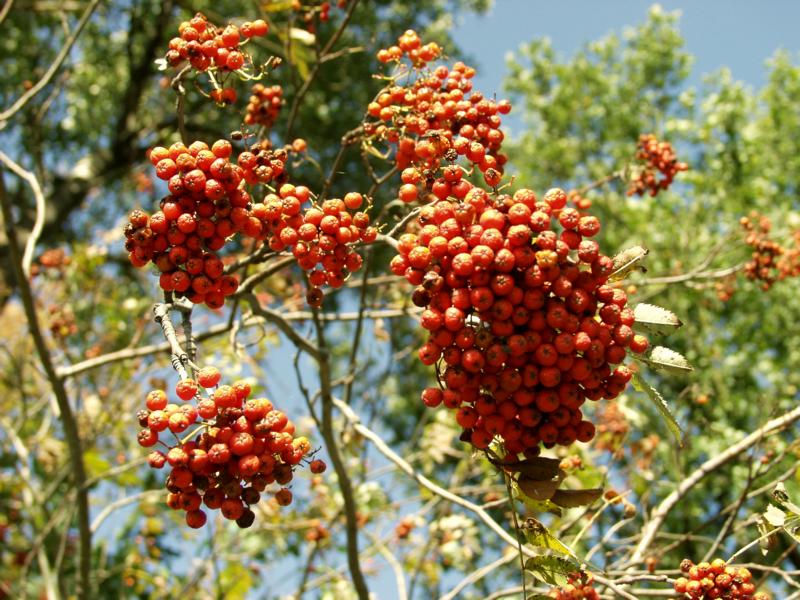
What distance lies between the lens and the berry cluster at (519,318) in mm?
1710

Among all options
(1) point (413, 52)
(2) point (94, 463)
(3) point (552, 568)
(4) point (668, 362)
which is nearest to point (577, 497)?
(3) point (552, 568)

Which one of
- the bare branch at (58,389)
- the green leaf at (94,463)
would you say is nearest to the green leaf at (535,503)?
the bare branch at (58,389)

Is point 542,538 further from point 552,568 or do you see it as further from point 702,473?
point 702,473

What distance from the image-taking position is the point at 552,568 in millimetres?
2057

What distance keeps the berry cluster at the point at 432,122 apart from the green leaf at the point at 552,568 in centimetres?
110

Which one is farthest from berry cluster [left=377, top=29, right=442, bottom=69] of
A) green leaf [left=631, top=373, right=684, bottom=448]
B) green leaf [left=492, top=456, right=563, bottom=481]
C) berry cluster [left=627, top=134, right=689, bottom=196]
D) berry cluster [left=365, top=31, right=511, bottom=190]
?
berry cluster [left=627, top=134, right=689, bottom=196]

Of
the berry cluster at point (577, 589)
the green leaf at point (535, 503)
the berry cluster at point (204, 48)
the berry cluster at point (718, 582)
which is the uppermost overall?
the berry cluster at point (204, 48)

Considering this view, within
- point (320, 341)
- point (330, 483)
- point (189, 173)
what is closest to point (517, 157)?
point (330, 483)

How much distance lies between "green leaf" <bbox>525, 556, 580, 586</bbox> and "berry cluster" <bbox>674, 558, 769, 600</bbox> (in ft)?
1.26

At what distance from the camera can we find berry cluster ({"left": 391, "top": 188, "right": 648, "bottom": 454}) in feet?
5.61

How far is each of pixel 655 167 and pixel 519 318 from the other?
117 inches

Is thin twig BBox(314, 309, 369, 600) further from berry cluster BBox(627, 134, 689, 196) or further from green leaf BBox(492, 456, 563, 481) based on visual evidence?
berry cluster BBox(627, 134, 689, 196)

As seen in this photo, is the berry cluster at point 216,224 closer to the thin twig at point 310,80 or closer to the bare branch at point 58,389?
the thin twig at point 310,80

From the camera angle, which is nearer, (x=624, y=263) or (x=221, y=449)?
(x=221, y=449)
